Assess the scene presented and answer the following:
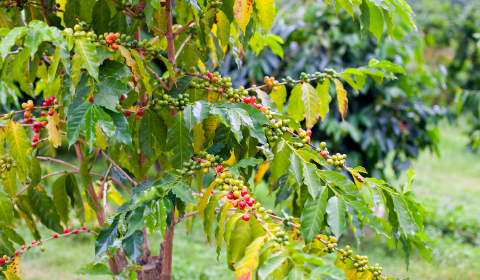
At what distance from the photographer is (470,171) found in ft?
25.8

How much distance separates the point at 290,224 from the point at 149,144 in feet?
1.74

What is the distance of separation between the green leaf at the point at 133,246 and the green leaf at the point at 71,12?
0.82 metres

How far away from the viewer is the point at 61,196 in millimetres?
1552

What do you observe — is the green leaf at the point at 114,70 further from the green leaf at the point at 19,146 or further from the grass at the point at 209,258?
the grass at the point at 209,258

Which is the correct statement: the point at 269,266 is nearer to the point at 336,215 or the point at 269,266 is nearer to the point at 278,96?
the point at 336,215

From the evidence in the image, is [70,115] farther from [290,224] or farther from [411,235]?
[411,235]

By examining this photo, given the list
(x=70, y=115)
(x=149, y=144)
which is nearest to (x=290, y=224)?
(x=149, y=144)

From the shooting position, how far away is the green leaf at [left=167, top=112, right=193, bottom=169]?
3.70 ft

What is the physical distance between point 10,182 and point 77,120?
0.53m

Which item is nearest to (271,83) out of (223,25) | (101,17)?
(223,25)

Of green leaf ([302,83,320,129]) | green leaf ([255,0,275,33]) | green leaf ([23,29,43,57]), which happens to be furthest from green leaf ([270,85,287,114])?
green leaf ([23,29,43,57])

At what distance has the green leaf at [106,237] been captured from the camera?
1.02m

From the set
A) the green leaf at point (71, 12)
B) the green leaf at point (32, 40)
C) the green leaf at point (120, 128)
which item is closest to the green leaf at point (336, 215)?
the green leaf at point (120, 128)

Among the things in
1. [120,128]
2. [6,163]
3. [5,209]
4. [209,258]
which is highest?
[120,128]
